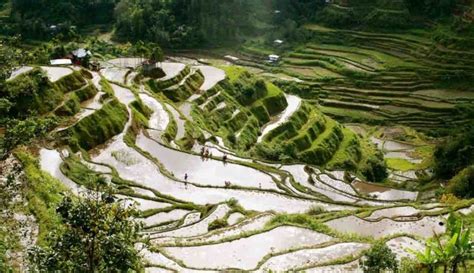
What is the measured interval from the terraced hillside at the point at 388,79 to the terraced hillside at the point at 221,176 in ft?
31.5

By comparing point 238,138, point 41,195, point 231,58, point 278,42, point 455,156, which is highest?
point 41,195

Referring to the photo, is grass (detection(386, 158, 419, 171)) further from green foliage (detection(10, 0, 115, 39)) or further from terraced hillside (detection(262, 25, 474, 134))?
green foliage (detection(10, 0, 115, 39))

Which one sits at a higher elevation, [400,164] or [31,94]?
[31,94]

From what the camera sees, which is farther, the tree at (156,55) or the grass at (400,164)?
the grass at (400,164)

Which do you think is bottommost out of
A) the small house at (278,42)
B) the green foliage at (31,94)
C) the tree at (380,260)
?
the small house at (278,42)

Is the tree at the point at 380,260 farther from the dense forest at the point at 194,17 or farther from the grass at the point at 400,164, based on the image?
the dense forest at the point at 194,17

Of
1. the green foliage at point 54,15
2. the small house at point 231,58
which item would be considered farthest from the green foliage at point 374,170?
the green foliage at point 54,15

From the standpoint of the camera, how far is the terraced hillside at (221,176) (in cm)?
2105

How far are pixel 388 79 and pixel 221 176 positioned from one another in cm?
4229

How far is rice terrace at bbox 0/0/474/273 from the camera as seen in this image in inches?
738

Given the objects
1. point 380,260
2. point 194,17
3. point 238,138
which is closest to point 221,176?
point 238,138

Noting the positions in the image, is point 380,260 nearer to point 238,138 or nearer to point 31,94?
point 31,94

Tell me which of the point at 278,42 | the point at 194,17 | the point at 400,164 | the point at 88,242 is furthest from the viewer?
the point at 194,17

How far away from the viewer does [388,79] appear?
70.5 metres
